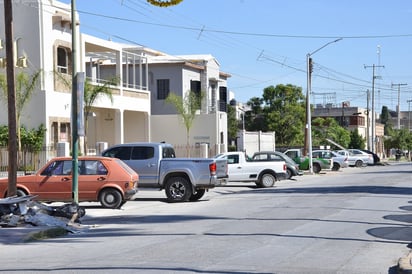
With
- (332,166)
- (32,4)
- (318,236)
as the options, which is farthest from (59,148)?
(332,166)

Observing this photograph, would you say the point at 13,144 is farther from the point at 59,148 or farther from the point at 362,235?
the point at 59,148

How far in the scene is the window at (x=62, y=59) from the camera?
119 ft

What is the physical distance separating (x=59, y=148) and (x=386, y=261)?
70.0 feet

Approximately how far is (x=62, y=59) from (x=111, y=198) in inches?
719

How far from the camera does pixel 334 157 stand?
51.3 meters

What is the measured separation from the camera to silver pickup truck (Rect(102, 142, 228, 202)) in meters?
22.5

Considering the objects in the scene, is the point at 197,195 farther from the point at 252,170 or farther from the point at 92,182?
the point at 252,170

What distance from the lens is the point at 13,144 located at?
58.0ft

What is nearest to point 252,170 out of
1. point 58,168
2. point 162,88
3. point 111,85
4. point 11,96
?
point 58,168

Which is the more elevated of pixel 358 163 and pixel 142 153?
pixel 142 153

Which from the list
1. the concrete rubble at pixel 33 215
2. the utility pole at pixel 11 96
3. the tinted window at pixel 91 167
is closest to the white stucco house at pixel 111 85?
the tinted window at pixel 91 167

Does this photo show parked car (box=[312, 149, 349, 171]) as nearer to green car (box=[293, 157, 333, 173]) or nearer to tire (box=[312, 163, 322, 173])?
green car (box=[293, 157, 333, 173])

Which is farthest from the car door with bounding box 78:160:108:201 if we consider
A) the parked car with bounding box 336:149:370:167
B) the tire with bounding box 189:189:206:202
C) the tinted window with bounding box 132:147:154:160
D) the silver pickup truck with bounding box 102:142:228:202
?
the parked car with bounding box 336:149:370:167

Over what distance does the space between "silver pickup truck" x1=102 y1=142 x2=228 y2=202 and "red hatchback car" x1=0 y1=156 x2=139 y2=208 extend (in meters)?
2.38
